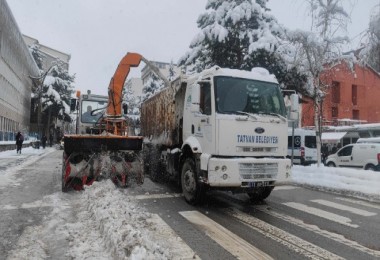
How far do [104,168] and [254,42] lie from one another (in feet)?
34.6

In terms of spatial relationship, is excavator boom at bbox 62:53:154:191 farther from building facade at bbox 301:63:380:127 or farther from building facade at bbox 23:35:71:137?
building facade at bbox 23:35:71:137

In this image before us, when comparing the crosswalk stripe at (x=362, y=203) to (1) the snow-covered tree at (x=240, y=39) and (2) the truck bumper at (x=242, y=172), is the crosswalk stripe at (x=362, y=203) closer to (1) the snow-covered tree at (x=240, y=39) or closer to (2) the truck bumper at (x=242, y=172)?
(2) the truck bumper at (x=242, y=172)

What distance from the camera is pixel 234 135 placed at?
8117 mm

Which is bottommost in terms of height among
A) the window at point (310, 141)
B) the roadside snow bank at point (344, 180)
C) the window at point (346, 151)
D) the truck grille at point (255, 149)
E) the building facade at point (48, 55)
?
the roadside snow bank at point (344, 180)

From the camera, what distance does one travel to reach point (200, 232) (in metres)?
6.57

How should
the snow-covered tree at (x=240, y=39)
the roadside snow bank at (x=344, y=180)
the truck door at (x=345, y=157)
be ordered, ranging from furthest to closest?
the truck door at (x=345, y=157) < the snow-covered tree at (x=240, y=39) < the roadside snow bank at (x=344, y=180)

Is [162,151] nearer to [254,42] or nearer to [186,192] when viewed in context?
[186,192]

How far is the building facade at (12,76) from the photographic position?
34938 mm

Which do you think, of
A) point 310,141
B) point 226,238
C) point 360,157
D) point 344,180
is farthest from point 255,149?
point 310,141

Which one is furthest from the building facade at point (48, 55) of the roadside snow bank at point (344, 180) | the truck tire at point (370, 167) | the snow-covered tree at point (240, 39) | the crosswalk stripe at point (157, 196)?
the crosswalk stripe at point (157, 196)

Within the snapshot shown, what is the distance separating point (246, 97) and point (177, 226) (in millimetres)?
3235

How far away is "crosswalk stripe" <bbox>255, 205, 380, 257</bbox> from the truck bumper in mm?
665

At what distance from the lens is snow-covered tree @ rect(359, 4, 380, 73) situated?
11.3m

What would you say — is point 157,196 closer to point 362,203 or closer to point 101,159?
point 101,159
